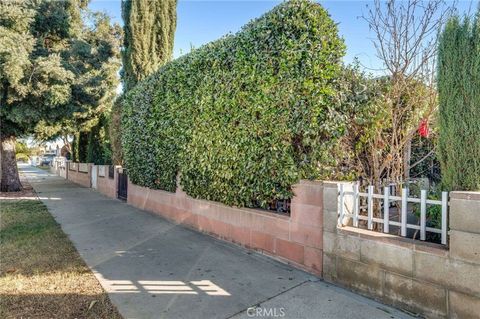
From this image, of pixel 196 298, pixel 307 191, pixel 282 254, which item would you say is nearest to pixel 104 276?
pixel 196 298

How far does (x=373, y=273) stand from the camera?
11.1 feet

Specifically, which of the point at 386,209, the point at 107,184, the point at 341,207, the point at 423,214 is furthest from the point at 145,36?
the point at 423,214

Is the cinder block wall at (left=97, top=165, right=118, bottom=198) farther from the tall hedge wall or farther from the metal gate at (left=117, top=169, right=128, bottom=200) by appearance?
the tall hedge wall

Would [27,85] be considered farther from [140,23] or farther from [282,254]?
[282,254]

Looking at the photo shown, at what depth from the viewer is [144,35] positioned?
35.4 feet

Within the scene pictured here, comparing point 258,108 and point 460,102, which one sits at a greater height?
Answer: point 258,108

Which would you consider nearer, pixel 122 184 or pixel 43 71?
pixel 43 71

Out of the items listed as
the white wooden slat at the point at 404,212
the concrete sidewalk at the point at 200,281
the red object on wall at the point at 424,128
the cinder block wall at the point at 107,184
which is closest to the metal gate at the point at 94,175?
the cinder block wall at the point at 107,184

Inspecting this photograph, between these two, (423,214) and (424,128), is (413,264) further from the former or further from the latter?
(424,128)

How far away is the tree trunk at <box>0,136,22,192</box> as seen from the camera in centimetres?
1283

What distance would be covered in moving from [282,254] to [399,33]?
342 centimetres

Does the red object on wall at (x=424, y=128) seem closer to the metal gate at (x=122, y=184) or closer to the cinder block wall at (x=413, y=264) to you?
the cinder block wall at (x=413, y=264)

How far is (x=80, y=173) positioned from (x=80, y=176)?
0.20 m

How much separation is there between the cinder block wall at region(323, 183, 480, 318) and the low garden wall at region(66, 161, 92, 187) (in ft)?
47.9
